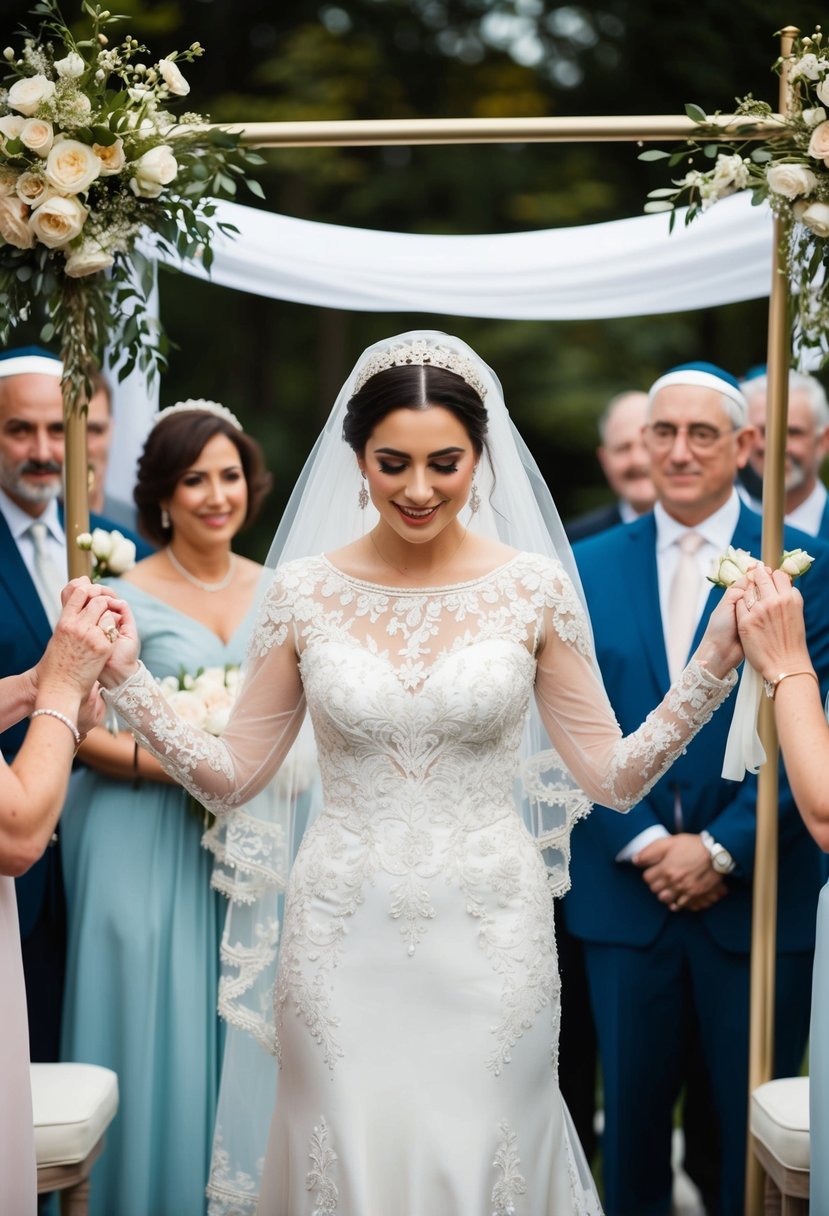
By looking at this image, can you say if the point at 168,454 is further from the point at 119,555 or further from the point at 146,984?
the point at 146,984

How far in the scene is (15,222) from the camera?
4191mm

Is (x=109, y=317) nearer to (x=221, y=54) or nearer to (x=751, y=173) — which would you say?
(x=751, y=173)

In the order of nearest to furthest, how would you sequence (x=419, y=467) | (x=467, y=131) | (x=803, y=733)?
(x=803, y=733) → (x=419, y=467) → (x=467, y=131)

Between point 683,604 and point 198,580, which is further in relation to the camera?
point 198,580

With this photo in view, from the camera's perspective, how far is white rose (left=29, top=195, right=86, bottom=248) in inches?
163

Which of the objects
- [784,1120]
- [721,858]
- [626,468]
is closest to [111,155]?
[721,858]

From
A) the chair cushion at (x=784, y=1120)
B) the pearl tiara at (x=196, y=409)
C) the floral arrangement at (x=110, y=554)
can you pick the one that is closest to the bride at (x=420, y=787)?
the chair cushion at (x=784, y=1120)

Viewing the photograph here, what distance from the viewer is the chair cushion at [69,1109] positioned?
392cm

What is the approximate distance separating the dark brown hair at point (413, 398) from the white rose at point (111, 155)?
1.05 meters

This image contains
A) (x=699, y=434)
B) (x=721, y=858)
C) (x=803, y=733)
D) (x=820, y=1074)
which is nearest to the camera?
(x=803, y=733)

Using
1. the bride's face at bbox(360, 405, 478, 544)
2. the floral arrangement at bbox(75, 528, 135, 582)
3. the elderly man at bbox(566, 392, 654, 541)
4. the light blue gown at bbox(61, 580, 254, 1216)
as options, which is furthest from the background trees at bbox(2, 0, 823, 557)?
the bride's face at bbox(360, 405, 478, 544)

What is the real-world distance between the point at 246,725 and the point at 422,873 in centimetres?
62

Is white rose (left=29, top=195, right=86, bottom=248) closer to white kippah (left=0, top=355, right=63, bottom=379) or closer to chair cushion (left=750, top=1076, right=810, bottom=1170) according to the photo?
white kippah (left=0, top=355, right=63, bottom=379)

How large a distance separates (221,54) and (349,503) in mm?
8827
